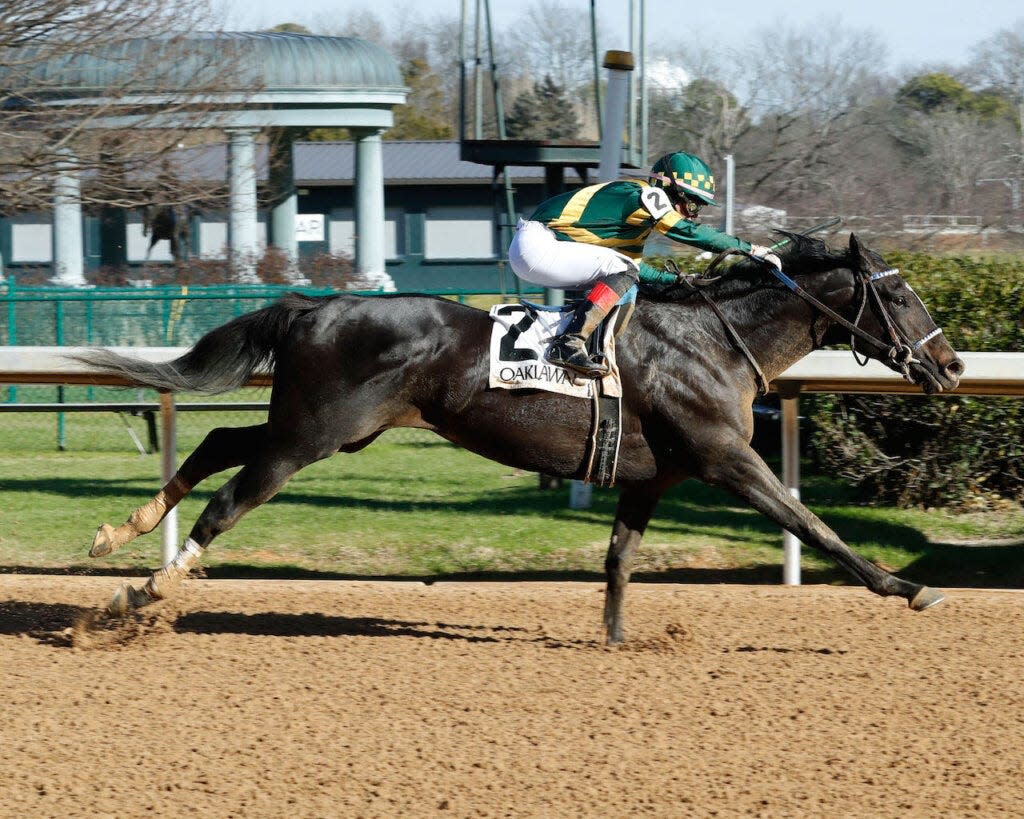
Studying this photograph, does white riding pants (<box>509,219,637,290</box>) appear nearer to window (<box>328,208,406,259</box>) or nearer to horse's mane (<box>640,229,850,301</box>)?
horse's mane (<box>640,229,850,301</box>)

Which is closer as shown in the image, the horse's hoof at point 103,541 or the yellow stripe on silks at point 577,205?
the yellow stripe on silks at point 577,205

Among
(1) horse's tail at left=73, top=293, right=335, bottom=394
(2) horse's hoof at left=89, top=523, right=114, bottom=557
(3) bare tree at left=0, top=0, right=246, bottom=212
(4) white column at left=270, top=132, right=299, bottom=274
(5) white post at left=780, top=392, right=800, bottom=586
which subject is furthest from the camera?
(4) white column at left=270, top=132, right=299, bottom=274

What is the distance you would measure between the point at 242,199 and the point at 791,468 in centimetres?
1548

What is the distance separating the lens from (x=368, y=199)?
2584cm

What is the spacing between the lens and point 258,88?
51.6 feet

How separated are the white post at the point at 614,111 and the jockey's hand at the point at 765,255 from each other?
344 centimetres

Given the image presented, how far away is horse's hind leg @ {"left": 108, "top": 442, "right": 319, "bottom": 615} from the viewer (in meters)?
6.08

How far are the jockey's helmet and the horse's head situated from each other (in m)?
0.72

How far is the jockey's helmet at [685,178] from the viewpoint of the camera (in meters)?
5.89

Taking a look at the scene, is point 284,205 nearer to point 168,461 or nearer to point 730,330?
point 168,461

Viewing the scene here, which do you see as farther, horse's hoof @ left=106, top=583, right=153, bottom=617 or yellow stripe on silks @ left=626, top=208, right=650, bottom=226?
horse's hoof @ left=106, top=583, right=153, bottom=617

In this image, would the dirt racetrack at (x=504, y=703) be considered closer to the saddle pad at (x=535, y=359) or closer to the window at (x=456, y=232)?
the saddle pad at (x=535, y=359)

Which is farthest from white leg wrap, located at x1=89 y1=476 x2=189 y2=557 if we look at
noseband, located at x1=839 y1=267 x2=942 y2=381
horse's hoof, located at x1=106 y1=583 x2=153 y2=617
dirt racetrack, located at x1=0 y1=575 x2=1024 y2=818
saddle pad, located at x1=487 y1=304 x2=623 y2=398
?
noseband, located at x1=839 y1=267 x2=942 y2=381

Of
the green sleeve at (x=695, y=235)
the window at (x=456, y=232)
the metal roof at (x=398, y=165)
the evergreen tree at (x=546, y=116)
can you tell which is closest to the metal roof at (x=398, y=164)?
the metal roof at (x=398, y=165)
